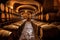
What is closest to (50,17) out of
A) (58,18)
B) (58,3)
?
(58,18)

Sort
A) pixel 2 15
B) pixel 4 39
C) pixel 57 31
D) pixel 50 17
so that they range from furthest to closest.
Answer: pixel 2 15 → pixel 50 17 → pixel 57 31 → pixel 4 39

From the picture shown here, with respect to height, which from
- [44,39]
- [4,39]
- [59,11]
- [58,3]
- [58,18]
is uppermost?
[58,3]

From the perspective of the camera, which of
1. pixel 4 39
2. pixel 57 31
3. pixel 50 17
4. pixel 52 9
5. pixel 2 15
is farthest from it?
pixel 2 15

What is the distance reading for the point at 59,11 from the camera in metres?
6.35

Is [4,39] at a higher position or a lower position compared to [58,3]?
lower

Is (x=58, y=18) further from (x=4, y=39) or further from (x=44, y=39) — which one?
(x=4, y=39)

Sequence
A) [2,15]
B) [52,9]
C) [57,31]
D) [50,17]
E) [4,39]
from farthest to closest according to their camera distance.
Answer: [2,15] < [52,9] < [50,17] < [57,31] < [4,39]

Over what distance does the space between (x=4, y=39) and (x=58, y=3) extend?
4926mm

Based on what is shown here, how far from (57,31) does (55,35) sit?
0.19 metres

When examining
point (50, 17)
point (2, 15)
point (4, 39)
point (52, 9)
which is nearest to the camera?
point (4, 39)

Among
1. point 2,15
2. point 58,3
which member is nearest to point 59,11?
point 58,3

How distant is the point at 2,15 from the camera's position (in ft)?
23.3

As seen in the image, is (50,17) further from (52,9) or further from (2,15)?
(2,15)

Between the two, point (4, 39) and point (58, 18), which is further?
point (58, 18)
